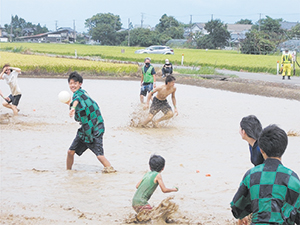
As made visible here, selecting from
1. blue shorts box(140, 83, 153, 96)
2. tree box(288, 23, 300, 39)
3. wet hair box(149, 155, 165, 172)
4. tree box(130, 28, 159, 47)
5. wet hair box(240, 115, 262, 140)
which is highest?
wet hair box(240, 115, 262, 140)

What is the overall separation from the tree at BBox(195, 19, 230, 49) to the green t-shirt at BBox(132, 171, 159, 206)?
2836 inches

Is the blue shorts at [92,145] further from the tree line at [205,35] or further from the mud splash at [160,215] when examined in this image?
the tree line at [205,35]

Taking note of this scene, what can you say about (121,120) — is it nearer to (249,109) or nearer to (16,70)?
(16,70)

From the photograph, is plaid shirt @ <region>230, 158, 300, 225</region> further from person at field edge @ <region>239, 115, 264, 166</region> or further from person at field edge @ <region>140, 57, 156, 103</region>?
person at field edge @ <region>140, 57, 156, 103</region>

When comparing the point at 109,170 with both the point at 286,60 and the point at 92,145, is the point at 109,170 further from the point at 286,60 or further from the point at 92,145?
the point at 286,60

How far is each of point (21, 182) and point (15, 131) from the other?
14.0 feet

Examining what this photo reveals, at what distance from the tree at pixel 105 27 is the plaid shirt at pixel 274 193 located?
311 ft

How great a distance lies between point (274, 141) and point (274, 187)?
302 millimetres

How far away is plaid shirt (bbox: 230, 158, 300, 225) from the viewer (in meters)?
3.09

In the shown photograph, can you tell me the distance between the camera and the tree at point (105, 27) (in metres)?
97.0

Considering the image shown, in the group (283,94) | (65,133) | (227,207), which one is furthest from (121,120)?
(283,94)

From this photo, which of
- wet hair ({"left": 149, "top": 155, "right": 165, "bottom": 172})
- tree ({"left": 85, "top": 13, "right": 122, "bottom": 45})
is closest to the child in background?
wet hair ({"left": 149, "top": 155, "right": 165, "bottom": 172})

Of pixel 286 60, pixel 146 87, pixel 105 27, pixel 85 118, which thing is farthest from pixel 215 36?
pixel 85 118

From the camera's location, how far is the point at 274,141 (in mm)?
3102
